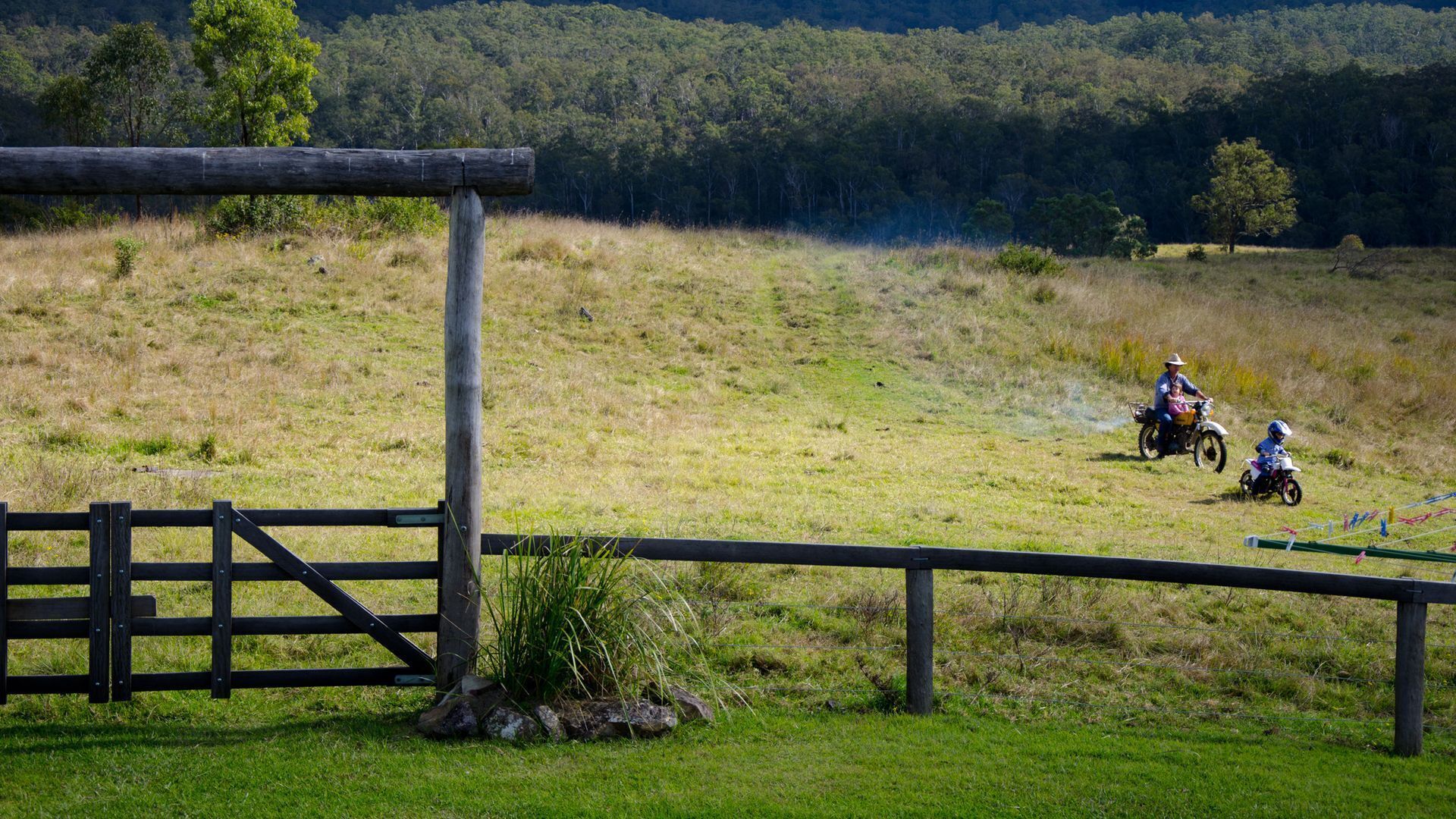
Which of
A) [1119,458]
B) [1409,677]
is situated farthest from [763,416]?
[1409,677]

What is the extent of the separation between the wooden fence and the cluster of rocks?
1.35ft

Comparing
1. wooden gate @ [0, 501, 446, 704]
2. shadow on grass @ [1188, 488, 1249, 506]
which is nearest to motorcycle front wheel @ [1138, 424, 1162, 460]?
shadow on grass @ [1188, 488, 1249, 506]

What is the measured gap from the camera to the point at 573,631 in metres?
6.01

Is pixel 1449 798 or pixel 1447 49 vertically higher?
pixel 1447 49

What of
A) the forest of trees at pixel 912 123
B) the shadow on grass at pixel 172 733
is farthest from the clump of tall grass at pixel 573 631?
the forest of trees at pixel 912 123

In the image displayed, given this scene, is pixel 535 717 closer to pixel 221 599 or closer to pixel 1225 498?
pixel 221 599

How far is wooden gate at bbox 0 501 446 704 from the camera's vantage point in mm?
5895

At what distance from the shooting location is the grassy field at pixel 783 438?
7594 mm

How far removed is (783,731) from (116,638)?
11.7ft

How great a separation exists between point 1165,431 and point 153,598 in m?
15.1

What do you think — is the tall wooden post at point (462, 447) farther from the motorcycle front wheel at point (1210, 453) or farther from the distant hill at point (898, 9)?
the distant hill at point (898, 9)

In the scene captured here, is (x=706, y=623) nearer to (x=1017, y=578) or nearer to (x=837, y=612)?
(x=837, y=612)

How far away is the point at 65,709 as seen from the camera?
632 centimetres

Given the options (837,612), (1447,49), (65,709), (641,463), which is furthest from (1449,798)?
(1447,49)
